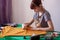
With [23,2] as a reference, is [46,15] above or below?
below

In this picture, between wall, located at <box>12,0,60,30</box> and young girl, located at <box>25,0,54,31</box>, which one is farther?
wall, located at <box>12,0,60,30</box>

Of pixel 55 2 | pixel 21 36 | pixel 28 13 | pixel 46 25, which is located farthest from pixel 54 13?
pixel 21 36

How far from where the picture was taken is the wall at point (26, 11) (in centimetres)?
309

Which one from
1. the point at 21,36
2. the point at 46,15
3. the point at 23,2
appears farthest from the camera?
the point at 23,2

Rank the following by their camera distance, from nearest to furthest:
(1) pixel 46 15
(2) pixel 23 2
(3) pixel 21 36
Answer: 1. (3) pixel 21 36
2. (1) pixel 46 15
3. (2) pixel 23 2

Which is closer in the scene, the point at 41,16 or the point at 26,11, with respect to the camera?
the point at 41,16

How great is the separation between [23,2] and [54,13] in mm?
696

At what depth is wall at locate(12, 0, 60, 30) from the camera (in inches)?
121

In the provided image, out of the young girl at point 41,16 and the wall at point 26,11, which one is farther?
the wall at point 26,11

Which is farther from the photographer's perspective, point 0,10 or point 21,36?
point 0,10

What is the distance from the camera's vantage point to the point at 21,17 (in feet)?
11.0

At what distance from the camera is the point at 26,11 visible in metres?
3.29

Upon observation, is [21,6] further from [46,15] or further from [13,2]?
[46,15]

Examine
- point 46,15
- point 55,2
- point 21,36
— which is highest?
point 55,2
